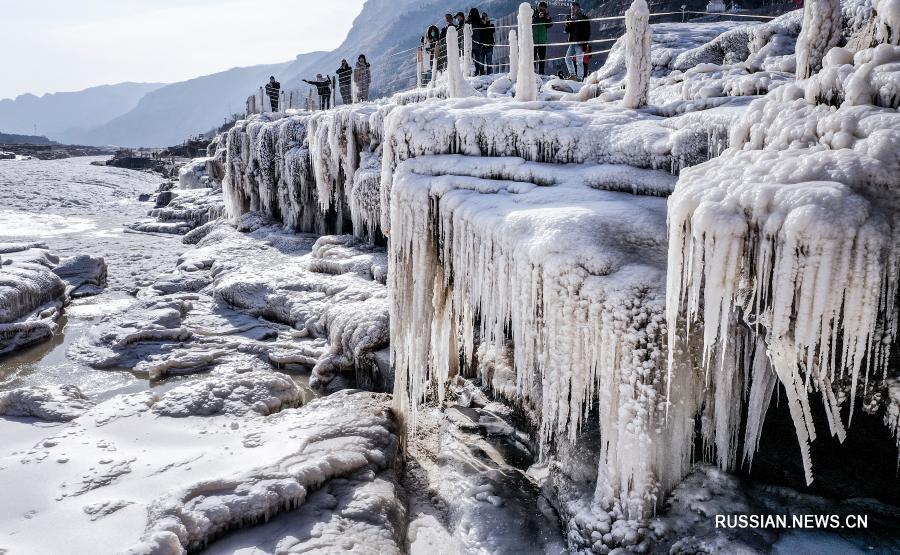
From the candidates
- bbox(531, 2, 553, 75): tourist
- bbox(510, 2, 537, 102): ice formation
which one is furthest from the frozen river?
bbox(531, 2, 553, 75): tourist

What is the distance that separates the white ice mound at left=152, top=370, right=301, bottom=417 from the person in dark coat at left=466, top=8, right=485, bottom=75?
35.5ft

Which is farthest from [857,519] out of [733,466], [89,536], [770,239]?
[89,536]

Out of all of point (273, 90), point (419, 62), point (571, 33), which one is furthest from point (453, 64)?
point (273, 90)

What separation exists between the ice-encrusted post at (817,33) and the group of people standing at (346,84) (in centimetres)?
1377

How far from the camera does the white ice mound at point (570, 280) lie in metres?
3.81

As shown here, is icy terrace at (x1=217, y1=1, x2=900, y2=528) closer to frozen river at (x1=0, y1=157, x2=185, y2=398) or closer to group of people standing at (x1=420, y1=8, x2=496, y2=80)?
frozen river at (x1=0, y1=157, x2=185, y2=398)

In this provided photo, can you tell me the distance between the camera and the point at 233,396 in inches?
288

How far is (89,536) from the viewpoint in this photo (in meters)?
4.64

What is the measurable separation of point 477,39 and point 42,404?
13679mm

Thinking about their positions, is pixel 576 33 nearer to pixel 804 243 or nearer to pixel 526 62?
pixel 526 62

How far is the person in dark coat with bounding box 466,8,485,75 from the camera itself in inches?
607

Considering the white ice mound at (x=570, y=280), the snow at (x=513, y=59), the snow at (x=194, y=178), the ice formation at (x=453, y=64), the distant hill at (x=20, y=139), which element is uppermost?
the distant hill at (x=20, y=139)

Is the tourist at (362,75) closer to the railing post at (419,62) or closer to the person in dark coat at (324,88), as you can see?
the railing post at (419,62)

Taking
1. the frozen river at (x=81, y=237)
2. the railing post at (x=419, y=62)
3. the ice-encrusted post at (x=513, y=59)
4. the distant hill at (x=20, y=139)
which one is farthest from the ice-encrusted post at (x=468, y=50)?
the distant hill at (x=20, y=139)
